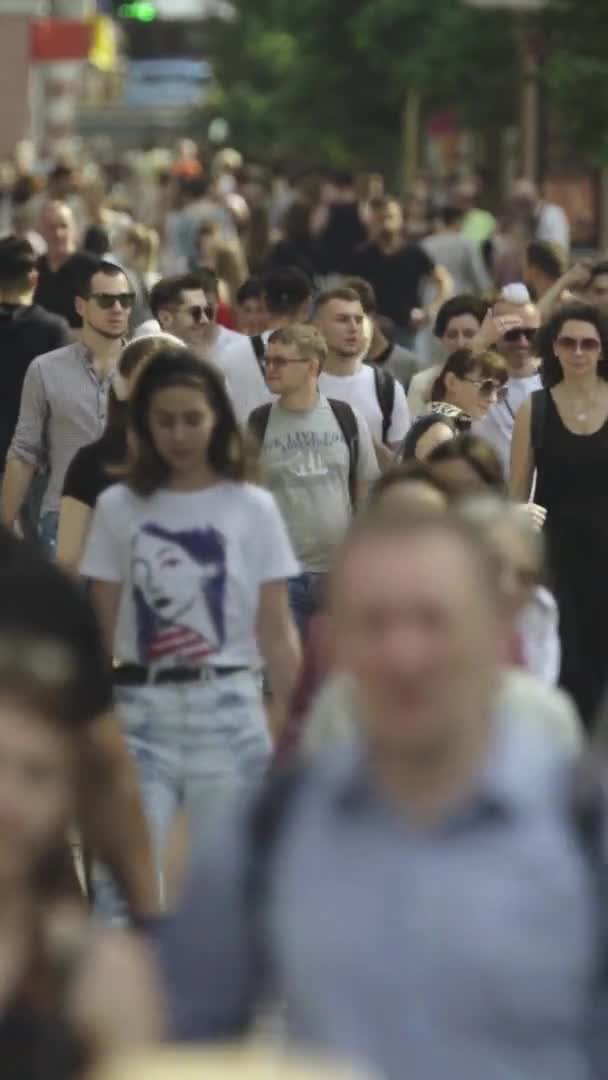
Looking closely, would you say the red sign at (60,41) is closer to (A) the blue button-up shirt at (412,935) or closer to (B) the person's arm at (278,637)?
(B) the person's arm at (278,637)

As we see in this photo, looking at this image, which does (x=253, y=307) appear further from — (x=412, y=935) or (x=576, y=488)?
(x=412, y=935)

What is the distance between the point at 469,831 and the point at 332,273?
20852 millimetres

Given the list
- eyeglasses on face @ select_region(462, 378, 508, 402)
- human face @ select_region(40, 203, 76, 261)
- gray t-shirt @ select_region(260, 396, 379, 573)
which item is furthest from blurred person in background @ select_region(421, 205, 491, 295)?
gray t-shirt @ select_region(260, 396, 379, 573)

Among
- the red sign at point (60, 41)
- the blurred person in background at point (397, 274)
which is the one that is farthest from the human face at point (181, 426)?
the red sign at point (60, 41)

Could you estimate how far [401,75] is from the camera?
154 feet

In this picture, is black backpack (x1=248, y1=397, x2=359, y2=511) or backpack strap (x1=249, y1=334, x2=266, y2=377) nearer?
black backpack (x1=248, y1=397, x2=359, y2=511)

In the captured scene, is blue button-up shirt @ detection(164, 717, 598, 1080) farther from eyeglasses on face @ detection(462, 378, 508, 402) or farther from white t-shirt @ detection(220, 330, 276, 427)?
white t-shirt @ detection(220, 330, 276, 427)

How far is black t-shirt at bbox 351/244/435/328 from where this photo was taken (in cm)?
2100

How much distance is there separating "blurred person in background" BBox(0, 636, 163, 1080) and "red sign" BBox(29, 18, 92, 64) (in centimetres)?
5343

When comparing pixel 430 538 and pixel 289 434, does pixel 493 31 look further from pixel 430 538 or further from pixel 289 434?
pixel 430 538

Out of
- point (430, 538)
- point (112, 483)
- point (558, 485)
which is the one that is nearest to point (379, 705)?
point (430, 538)

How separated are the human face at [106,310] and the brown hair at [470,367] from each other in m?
1.16

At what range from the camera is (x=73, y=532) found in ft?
31.0

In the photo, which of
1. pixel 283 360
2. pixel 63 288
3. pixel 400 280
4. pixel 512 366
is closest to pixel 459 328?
pixel 512 366
